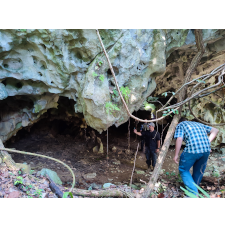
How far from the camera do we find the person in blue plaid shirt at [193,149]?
2.59m

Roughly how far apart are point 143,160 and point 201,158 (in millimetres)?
3825

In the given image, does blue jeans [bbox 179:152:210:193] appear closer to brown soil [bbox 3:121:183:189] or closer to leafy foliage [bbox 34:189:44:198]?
brown soil [bbox 3:121:183:189]

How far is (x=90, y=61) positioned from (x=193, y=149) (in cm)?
329

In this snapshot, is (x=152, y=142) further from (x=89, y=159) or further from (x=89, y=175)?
(x=89, y=159)

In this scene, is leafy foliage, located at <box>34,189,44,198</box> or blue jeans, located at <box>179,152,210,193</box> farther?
blue jeans, located at <box>179,152,210,193</box>

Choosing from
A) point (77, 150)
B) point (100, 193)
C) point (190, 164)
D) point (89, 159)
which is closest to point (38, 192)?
point (100, 193)

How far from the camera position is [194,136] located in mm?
2639

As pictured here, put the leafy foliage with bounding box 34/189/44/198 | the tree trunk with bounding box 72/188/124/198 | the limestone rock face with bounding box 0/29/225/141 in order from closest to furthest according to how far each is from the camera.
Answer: the leafy foliage with bounding box 34/189/44/198 < the tree trunk with bounding box 72/188/124/198 < the limestone rock face with bounding box 0/29/225/141

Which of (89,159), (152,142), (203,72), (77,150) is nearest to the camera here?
(152,142)

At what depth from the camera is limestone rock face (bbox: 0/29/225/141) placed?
3.96 meters

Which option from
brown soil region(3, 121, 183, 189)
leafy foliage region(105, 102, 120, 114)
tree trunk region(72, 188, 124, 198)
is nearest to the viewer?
tree trunk region(72, 188, 124, 198)

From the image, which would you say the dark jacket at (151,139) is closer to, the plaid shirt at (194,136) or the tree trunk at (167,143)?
the tree trunk at (167,143)

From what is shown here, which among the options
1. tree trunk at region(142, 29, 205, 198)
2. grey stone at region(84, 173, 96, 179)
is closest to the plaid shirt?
tree trunk at region(142, 29, 205, 198)

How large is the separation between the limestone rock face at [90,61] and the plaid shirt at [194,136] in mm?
2079
